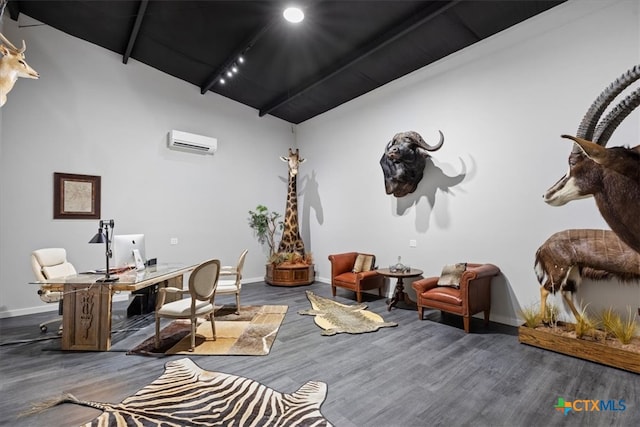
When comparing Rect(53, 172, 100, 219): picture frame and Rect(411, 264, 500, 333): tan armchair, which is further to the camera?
Rect(53, 172, 100, 219): picture frame

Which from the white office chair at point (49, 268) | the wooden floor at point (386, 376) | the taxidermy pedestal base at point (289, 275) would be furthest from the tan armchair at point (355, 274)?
the white office chair at point (49, 268)

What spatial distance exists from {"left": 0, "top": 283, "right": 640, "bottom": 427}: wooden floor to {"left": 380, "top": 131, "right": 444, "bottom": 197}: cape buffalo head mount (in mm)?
2319

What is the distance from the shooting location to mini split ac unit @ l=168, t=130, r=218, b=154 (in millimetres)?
5520

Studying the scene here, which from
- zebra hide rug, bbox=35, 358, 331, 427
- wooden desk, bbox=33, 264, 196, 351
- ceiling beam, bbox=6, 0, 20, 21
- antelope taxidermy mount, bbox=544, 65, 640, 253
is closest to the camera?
antelope taxidermy mount, bbox=544, 65, 640, 253

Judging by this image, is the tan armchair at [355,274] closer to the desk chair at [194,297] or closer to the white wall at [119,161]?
the white wall at [119,161]

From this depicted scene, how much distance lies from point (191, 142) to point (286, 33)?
2.81 m

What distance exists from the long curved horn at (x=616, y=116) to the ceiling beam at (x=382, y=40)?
2278 millimetres

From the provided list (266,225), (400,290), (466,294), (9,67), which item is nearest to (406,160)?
(400,290)

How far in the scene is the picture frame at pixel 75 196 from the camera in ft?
14.7

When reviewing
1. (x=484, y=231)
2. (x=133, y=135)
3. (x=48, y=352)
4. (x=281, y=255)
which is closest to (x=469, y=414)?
(x=484, y=231)

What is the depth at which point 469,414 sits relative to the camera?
2.02m

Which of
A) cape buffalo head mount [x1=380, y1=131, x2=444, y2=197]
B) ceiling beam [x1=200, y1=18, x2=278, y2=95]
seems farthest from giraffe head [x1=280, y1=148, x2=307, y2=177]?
cape buffalo head mount [x1=380, y1=131, x2=444, y2=197]

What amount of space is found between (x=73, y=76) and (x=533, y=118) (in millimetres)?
6860

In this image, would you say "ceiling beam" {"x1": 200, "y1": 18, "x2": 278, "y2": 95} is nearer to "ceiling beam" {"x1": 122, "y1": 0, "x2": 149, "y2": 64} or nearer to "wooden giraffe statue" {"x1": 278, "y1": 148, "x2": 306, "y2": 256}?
"ceiling beam" {"x1": 122, "y1": 0, "x2": 149, "y2": 64}
